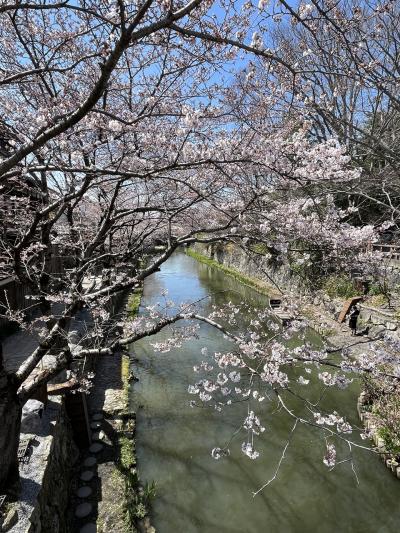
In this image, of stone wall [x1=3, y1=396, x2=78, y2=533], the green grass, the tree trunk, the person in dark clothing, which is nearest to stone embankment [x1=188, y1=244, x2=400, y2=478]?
the green grass

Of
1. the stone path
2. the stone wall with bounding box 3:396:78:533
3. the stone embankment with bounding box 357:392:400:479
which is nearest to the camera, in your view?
the stone wall with bounding box 3:396:78:533

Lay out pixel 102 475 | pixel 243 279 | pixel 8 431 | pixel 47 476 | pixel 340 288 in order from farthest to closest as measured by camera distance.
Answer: pixel 243 279 < pixel 340 288 < pixel 102 475 < pixel 47 476 < pixel 8 431

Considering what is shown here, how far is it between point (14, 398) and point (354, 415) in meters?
6.95

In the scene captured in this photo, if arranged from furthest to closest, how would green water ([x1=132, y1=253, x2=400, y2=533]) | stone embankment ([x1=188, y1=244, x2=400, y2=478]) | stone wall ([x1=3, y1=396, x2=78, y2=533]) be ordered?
1. stone embankment ([x1=188, y1=244, x2=400, y2=478])
2. green water ([x1=132, y1=253, x2=400, y2=533])
3. stone wall ([x1=3, y1=396, x2=78, y2=533])

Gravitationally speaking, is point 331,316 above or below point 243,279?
above

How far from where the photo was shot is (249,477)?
5938 millimetres

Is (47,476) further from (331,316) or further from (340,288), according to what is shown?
(340,288)

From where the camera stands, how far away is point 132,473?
5590 millimetres

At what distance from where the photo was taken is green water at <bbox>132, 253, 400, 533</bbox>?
5.20 m

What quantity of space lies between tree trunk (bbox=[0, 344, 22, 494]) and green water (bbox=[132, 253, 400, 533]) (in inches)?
98.1

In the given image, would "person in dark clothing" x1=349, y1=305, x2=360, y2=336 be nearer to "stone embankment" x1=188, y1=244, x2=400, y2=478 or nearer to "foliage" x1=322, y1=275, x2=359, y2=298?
"stone embankment" x1=188, y1=244, x2=400, y2=478

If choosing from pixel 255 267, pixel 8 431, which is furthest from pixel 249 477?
pixel 255 267

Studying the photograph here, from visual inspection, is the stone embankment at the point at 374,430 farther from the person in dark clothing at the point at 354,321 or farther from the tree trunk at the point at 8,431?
the tree trunk at the point at 8,431

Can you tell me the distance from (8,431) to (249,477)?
4138mm
